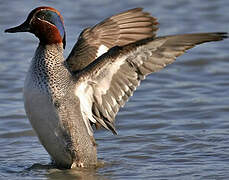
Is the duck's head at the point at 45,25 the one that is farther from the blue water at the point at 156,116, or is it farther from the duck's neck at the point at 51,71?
the blue water at the point at 156,116

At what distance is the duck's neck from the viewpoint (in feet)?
22.0

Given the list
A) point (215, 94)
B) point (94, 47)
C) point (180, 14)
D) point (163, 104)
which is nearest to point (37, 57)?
point (94, 47)

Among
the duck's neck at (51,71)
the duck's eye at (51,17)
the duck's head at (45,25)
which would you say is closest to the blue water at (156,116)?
the duck's neck at (51,71)

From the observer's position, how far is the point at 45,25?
22.6 feet

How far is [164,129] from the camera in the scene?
845 cm

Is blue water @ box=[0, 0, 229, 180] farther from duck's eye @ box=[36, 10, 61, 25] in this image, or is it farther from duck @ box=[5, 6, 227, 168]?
duck's eye @ box=[36, 10, 61, 25]

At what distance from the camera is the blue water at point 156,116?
23.3 ft

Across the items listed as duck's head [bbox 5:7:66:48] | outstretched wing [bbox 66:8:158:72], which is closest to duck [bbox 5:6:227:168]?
duck's head [bbox 5:7:66:48]

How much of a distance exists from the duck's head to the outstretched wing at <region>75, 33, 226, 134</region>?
0.58 metres

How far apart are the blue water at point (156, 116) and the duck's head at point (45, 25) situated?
1401 mm

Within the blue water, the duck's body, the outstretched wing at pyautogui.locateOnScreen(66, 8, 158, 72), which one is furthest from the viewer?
the outstretched wing at pyautogui.locateOnScreen(66, 8, 158, 72)

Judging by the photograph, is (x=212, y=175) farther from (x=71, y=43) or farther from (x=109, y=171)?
(x=71, y=43)

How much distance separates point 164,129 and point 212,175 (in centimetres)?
171

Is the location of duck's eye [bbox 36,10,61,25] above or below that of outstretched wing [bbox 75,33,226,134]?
above
